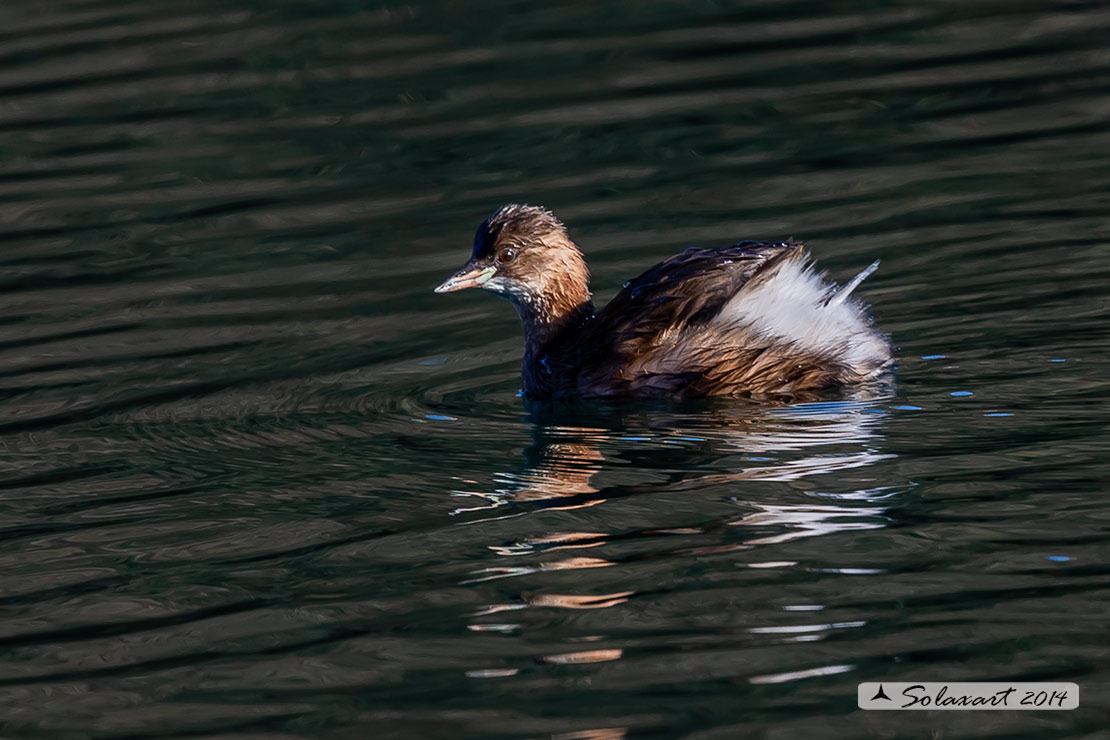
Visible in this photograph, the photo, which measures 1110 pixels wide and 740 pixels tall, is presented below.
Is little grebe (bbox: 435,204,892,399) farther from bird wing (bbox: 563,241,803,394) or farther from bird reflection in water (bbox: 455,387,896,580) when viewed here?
bird reflection in water (bbox: 455,387,896,580)

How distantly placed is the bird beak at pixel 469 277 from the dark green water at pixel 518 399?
0.39 meters

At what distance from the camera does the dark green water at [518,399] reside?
497cm

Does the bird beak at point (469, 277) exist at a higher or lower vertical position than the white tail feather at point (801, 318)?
higher

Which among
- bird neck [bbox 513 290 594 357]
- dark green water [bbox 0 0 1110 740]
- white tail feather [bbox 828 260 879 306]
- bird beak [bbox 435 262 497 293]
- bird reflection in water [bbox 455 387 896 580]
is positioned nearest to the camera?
dark green water [bbox 0 0 1110 740]

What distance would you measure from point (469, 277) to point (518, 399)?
0.62 m

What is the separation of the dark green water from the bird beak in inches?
15.4

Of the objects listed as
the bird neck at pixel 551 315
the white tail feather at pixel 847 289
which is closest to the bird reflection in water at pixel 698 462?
the white tail feather at pixel 847 289

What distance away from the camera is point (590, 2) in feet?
48.0

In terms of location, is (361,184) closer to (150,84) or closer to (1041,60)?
(150,84)

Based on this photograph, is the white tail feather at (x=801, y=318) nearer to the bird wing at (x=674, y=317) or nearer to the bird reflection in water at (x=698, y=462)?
the bird wing at (x=674, y=317)

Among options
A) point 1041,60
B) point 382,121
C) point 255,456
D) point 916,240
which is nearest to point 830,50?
point 1041,60

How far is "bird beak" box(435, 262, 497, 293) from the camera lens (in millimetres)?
8047

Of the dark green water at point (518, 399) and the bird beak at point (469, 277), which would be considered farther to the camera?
the bird beak at point (469, 277)

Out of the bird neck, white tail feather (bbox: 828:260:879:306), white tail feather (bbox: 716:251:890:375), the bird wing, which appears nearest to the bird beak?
the bird neck
